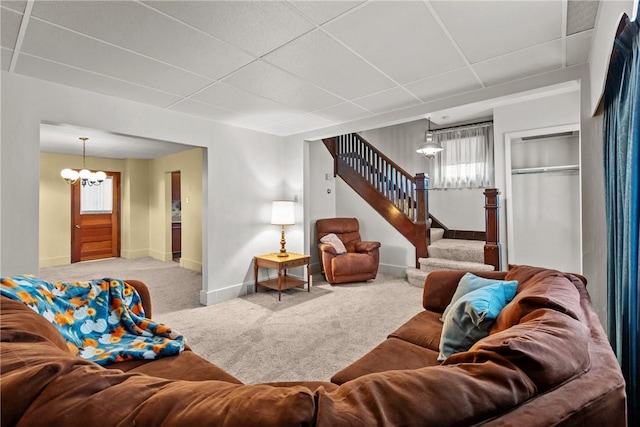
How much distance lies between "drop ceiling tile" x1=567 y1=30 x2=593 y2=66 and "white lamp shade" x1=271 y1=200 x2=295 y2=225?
11.0 feet

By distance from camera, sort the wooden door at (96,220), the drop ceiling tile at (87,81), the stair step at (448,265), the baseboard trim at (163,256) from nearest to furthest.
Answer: the drop ceiling tile at (87,81), the stair step at (448,265), the wooden door at (96,220), the baseboard trim at (163,256)

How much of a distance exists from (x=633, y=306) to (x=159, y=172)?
8034mm

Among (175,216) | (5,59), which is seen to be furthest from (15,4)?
(175,216)

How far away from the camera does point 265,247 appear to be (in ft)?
15.6

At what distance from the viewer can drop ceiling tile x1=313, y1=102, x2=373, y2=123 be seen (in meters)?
3.56

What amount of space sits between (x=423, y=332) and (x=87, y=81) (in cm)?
342

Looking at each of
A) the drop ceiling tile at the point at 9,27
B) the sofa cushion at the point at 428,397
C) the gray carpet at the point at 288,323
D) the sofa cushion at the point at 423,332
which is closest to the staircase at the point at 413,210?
the gray carpet at the point at 288,323

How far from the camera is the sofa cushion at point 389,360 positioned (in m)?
1.50

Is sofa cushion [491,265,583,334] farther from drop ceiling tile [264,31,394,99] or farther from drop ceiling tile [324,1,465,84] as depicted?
drop ceiling tile [264,31,394,99]

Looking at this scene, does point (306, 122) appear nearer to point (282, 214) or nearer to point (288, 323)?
point (282, 214)

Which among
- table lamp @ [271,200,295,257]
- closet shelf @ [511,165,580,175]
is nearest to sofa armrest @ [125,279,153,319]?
table lamp @ [271,200,295,257]

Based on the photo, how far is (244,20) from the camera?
1.88 meters

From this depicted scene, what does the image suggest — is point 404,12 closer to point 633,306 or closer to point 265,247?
point 633,306

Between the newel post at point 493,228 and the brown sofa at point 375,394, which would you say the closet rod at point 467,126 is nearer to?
the newel post at point 493,228
